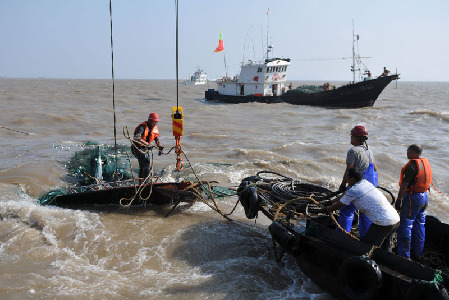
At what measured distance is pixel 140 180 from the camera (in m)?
7.95

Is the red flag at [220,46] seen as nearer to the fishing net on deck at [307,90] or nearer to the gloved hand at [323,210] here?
the fishing net on deck at [307,90]

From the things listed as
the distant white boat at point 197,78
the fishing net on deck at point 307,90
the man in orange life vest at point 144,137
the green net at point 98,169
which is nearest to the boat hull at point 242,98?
the fishing net on deck at point 307,90

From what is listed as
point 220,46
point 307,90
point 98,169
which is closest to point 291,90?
point 307,90

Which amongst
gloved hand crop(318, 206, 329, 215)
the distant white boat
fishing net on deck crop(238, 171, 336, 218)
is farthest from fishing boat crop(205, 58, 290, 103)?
the distant white boat

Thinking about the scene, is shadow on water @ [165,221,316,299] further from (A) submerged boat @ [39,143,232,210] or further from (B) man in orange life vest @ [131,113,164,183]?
(B) man in orange life vest @ [131,113,164,183]

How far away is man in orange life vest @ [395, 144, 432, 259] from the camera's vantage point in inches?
178

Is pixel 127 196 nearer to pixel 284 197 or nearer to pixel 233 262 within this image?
pixel 233 262

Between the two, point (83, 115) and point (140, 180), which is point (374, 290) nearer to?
point (140, 180)

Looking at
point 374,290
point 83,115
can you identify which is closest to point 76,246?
point 374,290

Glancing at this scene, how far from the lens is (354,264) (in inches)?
161

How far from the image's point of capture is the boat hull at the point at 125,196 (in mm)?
7074

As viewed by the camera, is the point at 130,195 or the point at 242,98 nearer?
the point at 130,195

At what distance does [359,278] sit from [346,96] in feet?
95.2

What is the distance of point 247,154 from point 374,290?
9.67 metres
